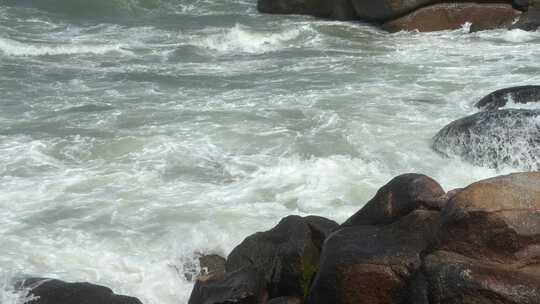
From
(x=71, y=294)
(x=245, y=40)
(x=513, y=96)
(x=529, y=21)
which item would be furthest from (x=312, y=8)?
(x=71, y=294)

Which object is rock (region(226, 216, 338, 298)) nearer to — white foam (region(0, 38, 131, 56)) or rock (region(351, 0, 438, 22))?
white foam (region(0, 38, 131, 56))

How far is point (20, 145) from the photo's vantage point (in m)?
10.7

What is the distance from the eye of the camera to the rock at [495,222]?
4941mm

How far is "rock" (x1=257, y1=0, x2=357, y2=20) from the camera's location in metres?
21.4

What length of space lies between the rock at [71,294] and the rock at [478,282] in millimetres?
2402

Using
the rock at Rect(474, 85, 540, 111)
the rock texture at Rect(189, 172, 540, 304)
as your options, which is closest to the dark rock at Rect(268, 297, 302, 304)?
the rock texture at Rect(189, 172, 540, 304)

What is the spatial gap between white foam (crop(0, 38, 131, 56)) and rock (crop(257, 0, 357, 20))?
249 inches

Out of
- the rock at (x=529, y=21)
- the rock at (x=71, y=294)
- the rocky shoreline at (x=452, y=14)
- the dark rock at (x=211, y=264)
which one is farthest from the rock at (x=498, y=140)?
the rocky shoreline at (x=452, y=14)

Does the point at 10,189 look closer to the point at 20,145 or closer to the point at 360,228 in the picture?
the point at 20,145

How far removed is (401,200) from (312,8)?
56.6 feet

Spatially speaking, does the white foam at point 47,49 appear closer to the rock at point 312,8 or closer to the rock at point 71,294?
the rock at point 312,8

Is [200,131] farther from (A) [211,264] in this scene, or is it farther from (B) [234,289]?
(B) [234,289]

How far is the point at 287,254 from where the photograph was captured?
6.20m

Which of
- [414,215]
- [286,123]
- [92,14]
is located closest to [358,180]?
[286,123]
